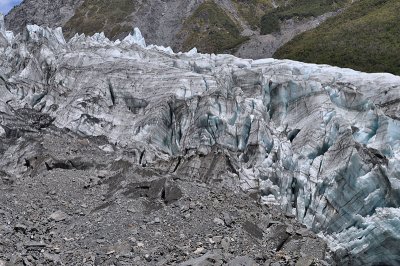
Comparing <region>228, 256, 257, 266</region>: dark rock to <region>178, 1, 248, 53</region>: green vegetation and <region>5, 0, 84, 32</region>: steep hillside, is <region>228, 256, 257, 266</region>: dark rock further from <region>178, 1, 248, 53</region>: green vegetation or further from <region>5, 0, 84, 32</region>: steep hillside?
<region>5, 0, 84, 32</region>: steep hillside

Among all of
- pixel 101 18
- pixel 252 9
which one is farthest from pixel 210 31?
pixel 101 18

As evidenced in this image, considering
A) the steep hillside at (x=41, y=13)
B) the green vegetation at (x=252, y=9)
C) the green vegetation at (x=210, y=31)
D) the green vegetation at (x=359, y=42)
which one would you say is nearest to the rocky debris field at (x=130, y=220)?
the green vegetation at (x=359, y=42)

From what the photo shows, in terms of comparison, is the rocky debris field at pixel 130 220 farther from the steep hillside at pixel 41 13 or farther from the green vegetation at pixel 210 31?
the steep hillside at pixel 41 13

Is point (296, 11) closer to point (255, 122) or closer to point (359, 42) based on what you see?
point (359, 42)

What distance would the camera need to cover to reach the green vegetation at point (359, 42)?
8075 centimetres

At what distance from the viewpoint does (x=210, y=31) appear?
13975 centimetres

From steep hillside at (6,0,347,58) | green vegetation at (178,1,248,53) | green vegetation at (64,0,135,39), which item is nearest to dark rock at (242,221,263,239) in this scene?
steep hillside at (6,0,347,58)

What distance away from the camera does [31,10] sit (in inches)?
7146

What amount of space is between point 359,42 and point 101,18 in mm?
82773

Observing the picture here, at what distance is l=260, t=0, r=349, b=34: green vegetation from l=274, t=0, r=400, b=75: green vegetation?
1016 inches

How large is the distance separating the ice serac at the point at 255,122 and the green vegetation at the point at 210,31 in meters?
87.0

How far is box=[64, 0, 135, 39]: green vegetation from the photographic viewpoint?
14150cm

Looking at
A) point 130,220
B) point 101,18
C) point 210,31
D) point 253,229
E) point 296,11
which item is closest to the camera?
point 130,220

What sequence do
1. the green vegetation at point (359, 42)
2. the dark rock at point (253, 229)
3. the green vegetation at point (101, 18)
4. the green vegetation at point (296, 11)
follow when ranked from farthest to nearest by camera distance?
the green vegetation at point (296, 11)
the green vegetation at point (101, 18)
the green vegetation at point (359, 42)
the dark rock at point (253, 229)
